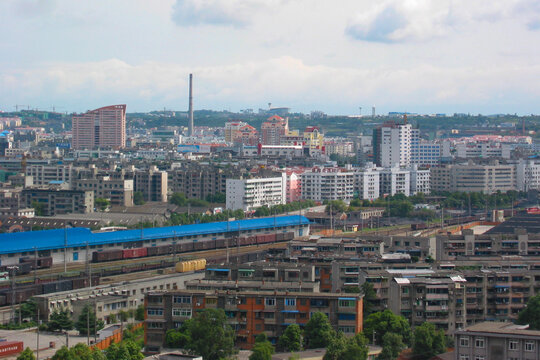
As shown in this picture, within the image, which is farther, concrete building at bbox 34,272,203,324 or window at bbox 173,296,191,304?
concrete building at bbox 34,272,203,324

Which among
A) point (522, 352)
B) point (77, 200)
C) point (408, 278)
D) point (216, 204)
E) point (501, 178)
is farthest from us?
point (501, 178)

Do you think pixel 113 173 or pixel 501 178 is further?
pixel 501 178

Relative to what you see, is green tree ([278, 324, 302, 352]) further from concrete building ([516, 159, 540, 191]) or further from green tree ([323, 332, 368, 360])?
concrete building ([516, 159, 540, 191])

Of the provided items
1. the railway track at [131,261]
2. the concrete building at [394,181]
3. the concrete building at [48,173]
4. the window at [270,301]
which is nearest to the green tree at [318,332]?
the window at [270,301]

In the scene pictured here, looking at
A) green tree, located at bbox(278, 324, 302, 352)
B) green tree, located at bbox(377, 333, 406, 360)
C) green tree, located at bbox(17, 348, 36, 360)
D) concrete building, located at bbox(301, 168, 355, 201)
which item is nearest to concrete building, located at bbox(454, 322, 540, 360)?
green tree, located at bbox(377, 333, 406, 360)

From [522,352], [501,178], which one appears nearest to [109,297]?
[522,352]

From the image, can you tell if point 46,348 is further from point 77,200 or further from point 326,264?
point 77,200
